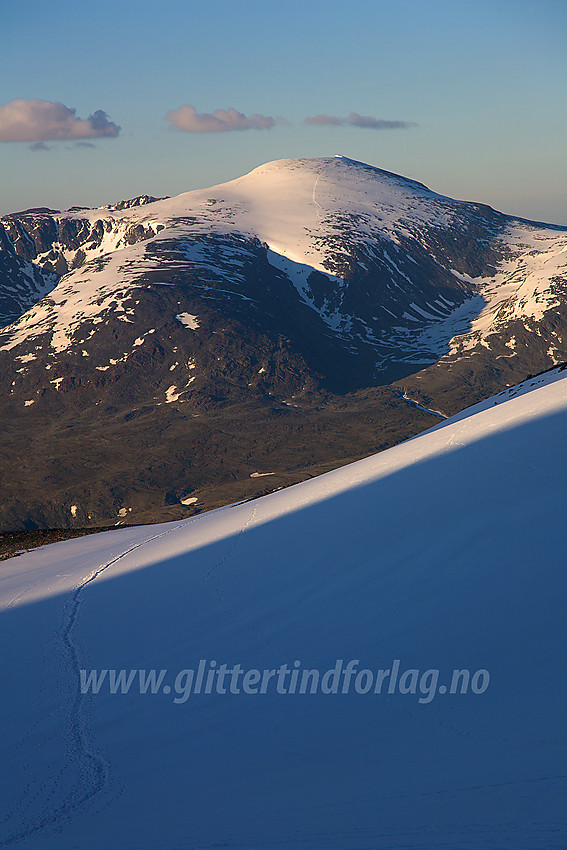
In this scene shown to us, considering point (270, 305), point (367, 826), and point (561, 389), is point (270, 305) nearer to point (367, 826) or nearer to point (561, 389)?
point (561, 389)

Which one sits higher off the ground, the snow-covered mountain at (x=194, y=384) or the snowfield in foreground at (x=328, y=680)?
the snowfield in foreground at (x=328, y=680)

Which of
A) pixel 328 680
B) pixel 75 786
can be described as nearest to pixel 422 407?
pixel 328 680

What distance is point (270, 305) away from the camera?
196625 mm

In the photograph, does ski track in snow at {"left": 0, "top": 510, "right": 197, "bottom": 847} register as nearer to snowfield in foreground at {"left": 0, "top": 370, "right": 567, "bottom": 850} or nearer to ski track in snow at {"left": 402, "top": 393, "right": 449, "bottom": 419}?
snowfield in foreground at {"left": 0, "top": 370, "right": 567, "bottom": 850}

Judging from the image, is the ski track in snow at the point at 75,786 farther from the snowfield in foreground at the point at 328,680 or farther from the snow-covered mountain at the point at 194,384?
the snow-covered mountain at the point at 194,384

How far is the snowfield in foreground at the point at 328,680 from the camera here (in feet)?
27.7

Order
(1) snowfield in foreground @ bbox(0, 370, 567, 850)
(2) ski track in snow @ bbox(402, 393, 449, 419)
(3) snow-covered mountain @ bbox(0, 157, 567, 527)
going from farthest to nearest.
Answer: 1. (2) ski track in snow @ bbox(402, 393, 449, 419)
2. (3) snow-covered mountain @ bbox(0, 157, 567, 527)
3. (1) snowfield in foreground @ bbox(0, 370, 567, 850)

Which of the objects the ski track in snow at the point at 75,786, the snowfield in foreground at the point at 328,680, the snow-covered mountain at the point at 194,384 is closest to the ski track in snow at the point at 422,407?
the snow-covered mountain at the point at 194,384

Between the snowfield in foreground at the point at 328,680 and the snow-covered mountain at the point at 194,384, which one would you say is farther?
the snow-covered mountain at the point at 194,384

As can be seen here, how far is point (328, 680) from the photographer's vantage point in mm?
11523

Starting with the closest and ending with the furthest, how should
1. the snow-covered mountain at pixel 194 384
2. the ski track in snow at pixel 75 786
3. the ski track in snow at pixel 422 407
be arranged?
the ski track in snow at pixel 75 786 < the snow-covered mountain at pixel 194 384 < the ski track in snow at pixel 422 407

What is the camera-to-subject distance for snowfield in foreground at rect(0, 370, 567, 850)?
844cm

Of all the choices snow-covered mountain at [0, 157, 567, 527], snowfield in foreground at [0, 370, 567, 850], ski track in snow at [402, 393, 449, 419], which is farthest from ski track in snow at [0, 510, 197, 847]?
ski track in snow at [402, 393, 449, 419]

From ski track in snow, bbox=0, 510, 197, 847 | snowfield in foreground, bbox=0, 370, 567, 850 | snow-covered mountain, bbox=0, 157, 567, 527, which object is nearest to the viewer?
snowfield in foreground, bbox=0, 370, 567, 850
